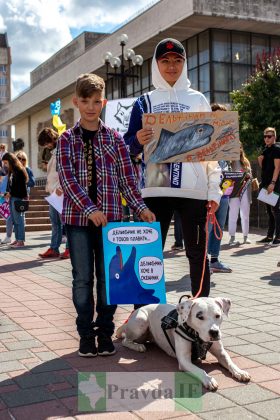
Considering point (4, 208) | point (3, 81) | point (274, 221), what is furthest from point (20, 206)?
point (3, 81)

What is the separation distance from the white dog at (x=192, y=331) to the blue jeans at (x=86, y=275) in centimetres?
24

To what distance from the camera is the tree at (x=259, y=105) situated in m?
23.1

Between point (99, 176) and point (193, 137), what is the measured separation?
76cm

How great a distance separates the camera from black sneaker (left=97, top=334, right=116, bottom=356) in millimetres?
4158

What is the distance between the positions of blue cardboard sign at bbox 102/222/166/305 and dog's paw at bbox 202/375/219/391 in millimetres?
798

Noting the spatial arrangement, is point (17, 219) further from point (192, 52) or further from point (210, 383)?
point (192, 52)

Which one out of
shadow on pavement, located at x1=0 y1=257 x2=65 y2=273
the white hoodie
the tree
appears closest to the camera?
the white hoodie

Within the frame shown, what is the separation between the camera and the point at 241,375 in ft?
11.9

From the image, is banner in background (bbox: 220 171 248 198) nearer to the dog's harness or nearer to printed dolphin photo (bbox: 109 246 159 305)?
printed dolphin photo (bbox: 109 246 159 305)

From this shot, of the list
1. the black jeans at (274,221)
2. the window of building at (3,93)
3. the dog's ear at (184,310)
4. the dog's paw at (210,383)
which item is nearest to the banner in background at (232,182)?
the black jeans at (274,221)

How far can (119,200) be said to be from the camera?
14.0 feet

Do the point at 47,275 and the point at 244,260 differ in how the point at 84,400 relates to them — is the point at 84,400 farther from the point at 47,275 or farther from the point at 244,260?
the point at 244,260

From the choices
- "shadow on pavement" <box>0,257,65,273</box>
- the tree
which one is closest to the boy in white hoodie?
"shadow on pavement" <box>0,257,65,273</box>

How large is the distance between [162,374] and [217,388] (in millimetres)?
413
